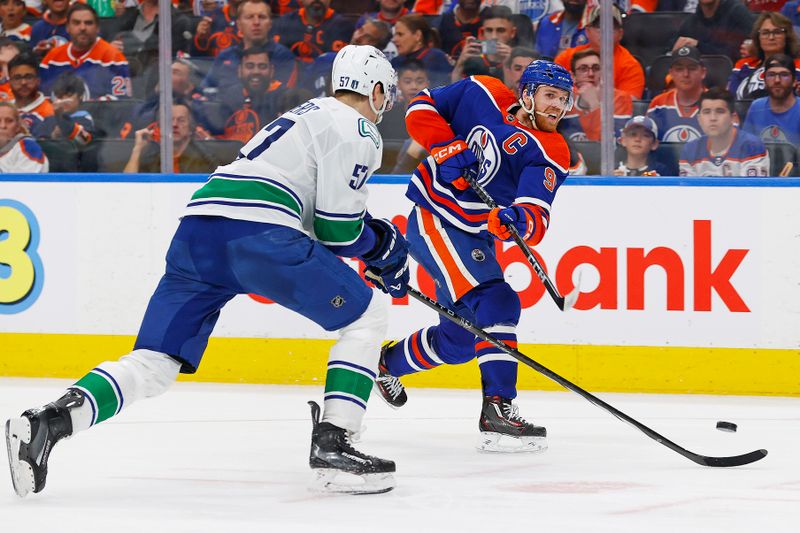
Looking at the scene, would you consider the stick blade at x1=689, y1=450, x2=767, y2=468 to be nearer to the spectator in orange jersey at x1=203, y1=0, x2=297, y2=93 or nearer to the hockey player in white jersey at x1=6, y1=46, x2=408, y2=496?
the hockey player in white jersey at x1=6, y1=46, x2=408, y2=496

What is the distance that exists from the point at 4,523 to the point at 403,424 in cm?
184

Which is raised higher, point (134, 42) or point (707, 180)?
point (134, 42)

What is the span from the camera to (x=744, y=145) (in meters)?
5.14

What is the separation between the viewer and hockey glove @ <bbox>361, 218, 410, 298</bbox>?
11.1 feet

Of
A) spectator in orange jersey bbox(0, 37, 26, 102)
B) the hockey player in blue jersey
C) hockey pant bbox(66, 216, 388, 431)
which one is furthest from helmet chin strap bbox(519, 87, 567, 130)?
spectator in orange jersey bbox(0, 37, 26, 102)

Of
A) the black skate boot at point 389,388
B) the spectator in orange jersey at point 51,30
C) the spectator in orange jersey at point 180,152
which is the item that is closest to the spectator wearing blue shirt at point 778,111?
the black skate boot at point 389,388

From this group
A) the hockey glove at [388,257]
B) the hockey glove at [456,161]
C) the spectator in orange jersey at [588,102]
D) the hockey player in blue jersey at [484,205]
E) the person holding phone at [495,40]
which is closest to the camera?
the hockey glove at [388,257]

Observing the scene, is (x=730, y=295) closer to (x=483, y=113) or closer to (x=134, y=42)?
(x=483, y=113)

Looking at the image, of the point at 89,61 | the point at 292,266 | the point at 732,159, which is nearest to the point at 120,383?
the point at 292,266

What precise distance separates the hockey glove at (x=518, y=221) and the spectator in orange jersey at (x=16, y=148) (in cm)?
255

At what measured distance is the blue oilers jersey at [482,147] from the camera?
13.1 ft

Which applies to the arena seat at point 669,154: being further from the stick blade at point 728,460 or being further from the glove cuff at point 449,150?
the stick blade at point 728,460

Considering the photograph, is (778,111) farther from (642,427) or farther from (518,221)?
(642,427)

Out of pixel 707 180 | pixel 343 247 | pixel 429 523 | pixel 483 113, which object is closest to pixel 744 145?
pixel 707 180
